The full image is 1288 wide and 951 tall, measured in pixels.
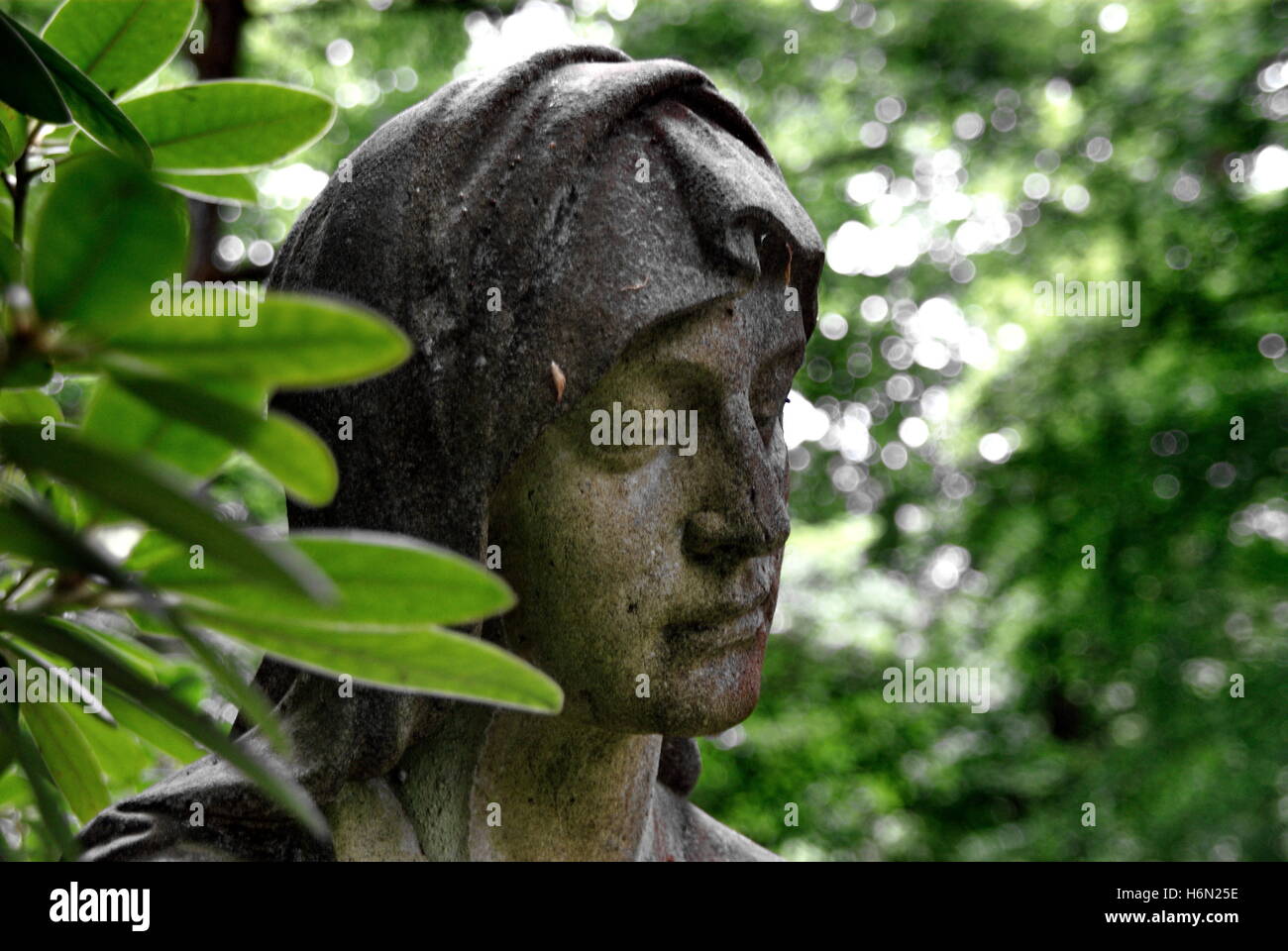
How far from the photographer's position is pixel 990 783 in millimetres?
10578

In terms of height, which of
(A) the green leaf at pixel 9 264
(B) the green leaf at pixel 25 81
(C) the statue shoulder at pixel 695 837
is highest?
(B) the green leaf at pixel 25 81

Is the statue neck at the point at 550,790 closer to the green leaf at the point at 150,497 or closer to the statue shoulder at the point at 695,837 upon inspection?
the statue shoulder at the point at 695,837

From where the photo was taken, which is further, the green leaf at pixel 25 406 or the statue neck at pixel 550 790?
the statue neck at pixel 550 790

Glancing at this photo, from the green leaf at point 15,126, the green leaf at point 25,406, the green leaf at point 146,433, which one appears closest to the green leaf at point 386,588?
the green leaf at point 146,433

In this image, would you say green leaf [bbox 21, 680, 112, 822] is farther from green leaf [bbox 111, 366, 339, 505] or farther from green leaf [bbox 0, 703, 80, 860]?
green leaf [bbox 111, 366, 339, 505]

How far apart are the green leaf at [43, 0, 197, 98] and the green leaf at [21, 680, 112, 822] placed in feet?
2.21

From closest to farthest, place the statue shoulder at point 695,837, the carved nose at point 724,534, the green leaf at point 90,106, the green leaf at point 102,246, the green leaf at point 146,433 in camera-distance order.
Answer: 1. the green leaf at point 102,246
2. the green leaf at point 146,433
3. the green leaf at point 90,106
4. the carved nose at point 724,534
5. the statue shoulder at point 695,837

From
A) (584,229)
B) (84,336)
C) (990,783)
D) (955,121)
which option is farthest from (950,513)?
(84,336)

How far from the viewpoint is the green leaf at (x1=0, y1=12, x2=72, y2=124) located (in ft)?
3.17

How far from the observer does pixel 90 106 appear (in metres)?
1.12

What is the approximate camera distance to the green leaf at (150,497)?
64 centimetres

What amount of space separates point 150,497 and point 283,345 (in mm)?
110

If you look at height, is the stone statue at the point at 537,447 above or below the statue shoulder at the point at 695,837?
above

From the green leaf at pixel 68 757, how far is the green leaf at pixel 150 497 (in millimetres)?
872
